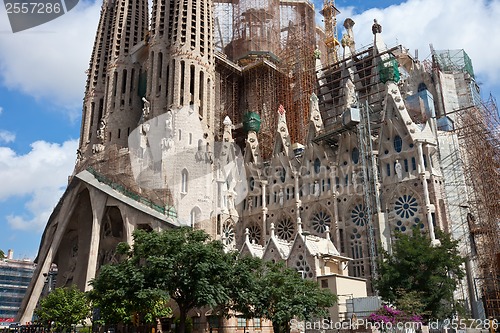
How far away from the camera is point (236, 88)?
2181 inches

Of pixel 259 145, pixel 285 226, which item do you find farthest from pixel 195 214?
pixel 259 145

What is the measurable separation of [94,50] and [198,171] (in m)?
23.5

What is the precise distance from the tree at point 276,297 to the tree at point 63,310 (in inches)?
424

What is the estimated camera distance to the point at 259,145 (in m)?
50.4

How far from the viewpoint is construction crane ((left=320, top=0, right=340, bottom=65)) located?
5894 cm

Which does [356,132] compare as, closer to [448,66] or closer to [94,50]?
[448,66]

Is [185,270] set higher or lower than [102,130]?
lower

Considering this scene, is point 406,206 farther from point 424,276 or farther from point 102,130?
point 102,130

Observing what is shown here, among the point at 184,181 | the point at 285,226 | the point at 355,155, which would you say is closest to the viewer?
the point at 355,155

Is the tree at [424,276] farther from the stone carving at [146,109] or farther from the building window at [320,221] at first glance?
the stone carving at [146,109]

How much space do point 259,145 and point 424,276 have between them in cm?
2630

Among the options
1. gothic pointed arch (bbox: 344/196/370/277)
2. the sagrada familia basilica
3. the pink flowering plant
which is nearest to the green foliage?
the sagrada familia basilica

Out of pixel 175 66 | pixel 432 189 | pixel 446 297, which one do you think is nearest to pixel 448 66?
pixel 432 189

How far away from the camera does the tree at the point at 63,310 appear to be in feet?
93.1
